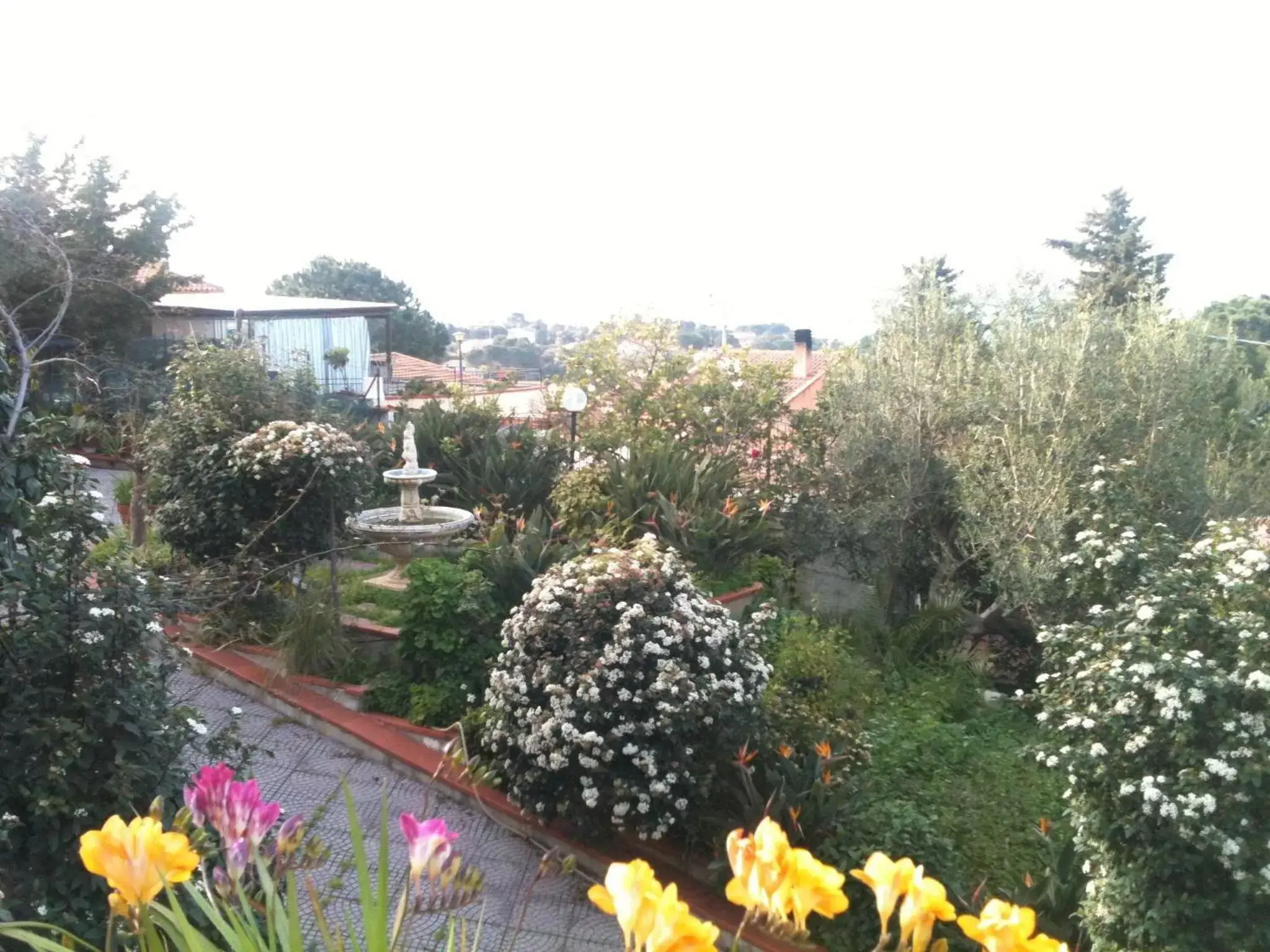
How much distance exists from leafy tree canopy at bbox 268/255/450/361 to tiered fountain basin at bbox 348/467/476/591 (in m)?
29.1

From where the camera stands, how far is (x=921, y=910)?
1124mm

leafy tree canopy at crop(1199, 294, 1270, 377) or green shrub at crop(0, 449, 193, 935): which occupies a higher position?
leafy tree canopy at crop(1199, 294, 1270, 377)

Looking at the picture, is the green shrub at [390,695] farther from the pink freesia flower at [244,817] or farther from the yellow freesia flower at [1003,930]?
the yellow freesia flower at [1003,930]

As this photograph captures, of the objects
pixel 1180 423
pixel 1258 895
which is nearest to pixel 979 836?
pixel 1258 895

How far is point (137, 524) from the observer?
771 centimetres

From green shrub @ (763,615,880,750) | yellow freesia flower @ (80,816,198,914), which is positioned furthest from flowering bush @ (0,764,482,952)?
green shrub @ (763,615,880,750)

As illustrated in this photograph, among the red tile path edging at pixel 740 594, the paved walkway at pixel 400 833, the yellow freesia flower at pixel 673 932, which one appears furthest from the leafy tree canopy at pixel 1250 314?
the yellow freesia flower at pixel 673 932

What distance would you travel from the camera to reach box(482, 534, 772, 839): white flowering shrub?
12.8 feet

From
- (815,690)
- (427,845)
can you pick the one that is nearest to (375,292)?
(815,690)

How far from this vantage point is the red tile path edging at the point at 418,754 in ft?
12.5

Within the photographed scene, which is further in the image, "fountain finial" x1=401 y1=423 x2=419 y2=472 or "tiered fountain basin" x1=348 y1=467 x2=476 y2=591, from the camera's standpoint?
"fountain finial" x1=401 y1=423 x2=419 y2=472

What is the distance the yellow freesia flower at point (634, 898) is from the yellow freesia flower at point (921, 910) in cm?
30

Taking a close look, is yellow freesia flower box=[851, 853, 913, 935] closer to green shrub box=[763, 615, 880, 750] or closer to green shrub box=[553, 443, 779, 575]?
green shrub box=[763, 615, 880, 750]

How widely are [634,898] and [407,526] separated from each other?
20.8 feet
